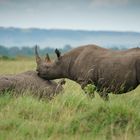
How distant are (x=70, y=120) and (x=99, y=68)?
414cm

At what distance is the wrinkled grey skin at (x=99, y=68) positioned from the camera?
12.5m

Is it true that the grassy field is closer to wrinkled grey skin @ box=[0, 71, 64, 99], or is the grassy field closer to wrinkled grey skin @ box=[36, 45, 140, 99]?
wrinkled grey skin @ box=[0, 71, 64, 99]

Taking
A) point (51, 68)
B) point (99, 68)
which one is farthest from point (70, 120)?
point (51, 68)

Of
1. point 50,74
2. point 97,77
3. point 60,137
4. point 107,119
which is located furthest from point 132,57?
point 60,137

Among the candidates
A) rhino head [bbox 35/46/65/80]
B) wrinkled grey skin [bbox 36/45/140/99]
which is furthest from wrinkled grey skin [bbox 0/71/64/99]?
rhino head [bbox 35/46/65/80]

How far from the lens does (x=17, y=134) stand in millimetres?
8547

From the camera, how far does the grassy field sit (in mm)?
8580

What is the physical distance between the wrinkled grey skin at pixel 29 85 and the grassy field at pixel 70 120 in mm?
1451

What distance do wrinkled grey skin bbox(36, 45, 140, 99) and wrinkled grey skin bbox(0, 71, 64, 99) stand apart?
0.97 m

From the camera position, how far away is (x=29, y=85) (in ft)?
40.1

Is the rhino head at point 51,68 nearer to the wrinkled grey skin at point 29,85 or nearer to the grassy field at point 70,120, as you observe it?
the wrinkled grey skin at point 29,85

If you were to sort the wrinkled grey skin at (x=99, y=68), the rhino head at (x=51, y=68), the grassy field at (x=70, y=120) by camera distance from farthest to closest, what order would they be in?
the rhino head at (x=51, y=68)
the wrinkled grey skin at (x=99, y=68)
the grassy field at (x=70, y=120)

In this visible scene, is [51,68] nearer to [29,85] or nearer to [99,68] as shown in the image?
[99,68]

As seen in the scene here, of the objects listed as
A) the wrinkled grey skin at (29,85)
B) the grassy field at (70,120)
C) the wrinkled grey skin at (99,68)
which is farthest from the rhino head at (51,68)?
the grassy field at (70,120)
